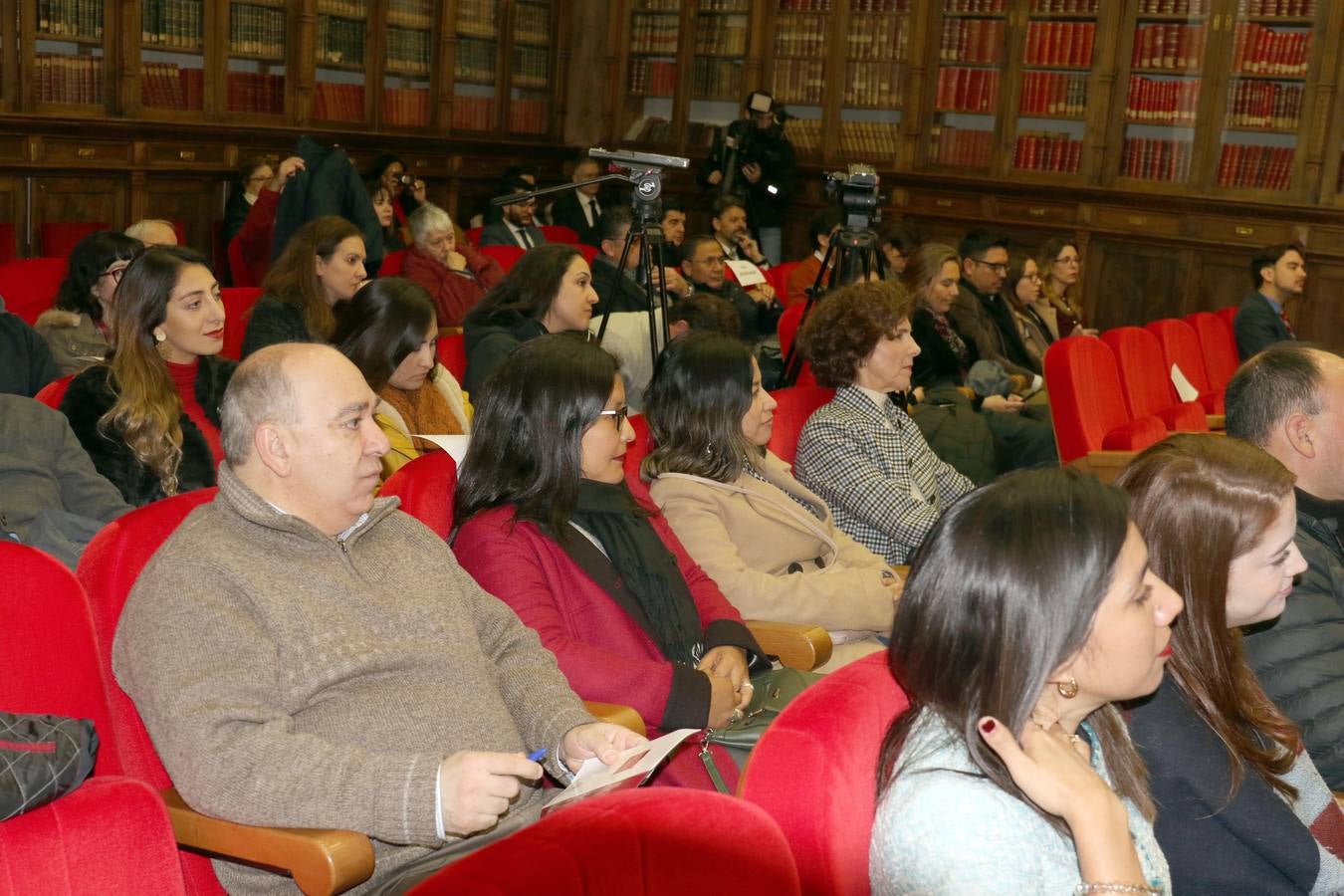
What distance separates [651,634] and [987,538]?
1179 millimetres

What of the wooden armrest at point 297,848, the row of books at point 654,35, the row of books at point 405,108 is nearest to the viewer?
the wooden armrest at point 297,848

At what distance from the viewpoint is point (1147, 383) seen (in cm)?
501

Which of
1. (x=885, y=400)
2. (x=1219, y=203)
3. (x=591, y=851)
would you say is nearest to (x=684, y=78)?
(x=1219, y=203)

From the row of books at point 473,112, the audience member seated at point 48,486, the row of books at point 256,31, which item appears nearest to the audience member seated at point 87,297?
the audience member seated at point 48,486

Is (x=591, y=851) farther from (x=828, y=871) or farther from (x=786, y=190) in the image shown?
(x=786, y=190)

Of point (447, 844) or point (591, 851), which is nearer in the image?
point (591, 851)

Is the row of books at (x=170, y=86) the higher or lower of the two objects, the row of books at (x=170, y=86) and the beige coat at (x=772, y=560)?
the higher

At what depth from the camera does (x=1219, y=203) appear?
27.1ft

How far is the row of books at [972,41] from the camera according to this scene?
8.93 metres

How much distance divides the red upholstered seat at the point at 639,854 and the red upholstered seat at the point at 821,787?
0.53 ft

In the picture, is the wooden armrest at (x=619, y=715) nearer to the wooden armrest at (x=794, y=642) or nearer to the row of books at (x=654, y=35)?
the wooden armrest at (x=794, y=642)

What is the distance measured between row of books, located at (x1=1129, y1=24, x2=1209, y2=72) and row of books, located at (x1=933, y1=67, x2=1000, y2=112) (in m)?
0.90

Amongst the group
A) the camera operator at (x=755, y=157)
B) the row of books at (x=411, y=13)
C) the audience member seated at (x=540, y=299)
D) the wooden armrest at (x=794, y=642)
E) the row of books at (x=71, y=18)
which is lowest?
the wooden armrest at (x=794, y=642)

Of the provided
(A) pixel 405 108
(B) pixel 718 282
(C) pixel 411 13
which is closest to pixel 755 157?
(A) pixel 405 108
